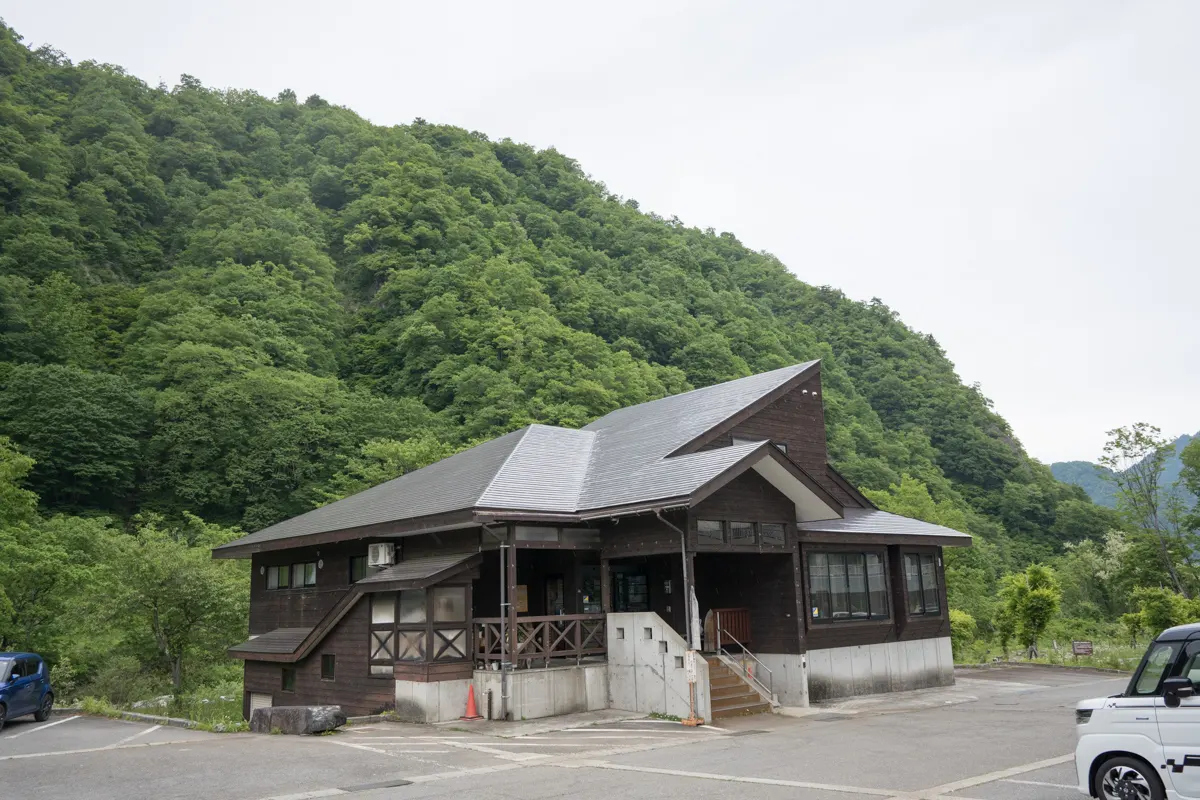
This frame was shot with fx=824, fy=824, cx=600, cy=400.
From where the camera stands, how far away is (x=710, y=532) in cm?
1544

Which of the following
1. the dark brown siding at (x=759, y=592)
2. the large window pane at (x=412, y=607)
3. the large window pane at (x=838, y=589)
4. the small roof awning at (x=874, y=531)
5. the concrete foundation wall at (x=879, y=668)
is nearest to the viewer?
the large window pane at (x=412, y=607)

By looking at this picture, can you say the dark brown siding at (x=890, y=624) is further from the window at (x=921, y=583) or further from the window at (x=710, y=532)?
the window at (x=710, y=532)

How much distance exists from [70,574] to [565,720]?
18754 millimetres

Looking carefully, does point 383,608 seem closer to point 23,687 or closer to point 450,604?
point 450,604

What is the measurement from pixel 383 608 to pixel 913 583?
12.8 metres

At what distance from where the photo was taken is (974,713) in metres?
14.9

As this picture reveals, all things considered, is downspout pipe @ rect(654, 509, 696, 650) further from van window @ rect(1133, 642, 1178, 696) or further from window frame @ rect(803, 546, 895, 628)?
van window @ rect(1133, 642, 1178, 696)

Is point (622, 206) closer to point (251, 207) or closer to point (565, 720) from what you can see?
point (251, 207)

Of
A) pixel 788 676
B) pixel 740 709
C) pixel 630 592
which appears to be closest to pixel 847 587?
pixel 788 676

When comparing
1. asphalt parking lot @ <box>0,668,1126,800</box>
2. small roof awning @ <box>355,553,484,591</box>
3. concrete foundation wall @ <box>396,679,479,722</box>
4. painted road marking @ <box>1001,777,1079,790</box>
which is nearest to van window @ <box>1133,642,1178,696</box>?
asphalt parking lot @ <box>0,668,1126,800</box>

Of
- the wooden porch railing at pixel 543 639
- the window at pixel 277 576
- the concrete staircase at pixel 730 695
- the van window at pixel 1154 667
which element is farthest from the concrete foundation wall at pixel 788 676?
the window at pixel 277 576

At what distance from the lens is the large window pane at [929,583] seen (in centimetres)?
2081

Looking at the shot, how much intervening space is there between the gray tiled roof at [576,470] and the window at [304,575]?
1.08 meters

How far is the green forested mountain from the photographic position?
46438mm
